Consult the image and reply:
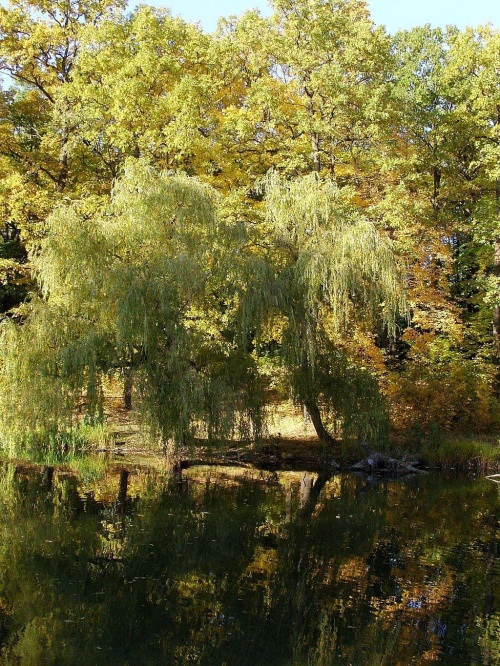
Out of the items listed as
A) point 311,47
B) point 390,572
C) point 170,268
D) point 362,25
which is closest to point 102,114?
point 311,47

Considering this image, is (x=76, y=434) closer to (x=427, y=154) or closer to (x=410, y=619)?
(x=410, y=619)

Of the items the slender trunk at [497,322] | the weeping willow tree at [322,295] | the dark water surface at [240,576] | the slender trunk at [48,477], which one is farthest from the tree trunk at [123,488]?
the slender trunk at [497,322]

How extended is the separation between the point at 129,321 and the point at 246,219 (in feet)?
22.2

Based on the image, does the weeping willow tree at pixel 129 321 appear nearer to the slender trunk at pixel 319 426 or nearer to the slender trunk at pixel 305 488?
the slender trunk at pixel 305 488

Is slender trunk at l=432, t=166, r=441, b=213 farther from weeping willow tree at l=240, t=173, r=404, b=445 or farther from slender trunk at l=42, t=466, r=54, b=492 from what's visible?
slender trunk at l=42, t=466, r=54, b=492

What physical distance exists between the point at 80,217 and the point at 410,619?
34.3ft

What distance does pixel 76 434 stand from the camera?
16.7m

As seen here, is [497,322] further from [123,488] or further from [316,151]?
[123,488]

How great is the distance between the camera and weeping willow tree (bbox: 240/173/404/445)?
14.8m

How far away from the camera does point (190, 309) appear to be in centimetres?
1438

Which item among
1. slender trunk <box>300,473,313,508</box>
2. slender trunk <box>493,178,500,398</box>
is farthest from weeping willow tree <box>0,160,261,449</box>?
slender trunk <box>493,178,500,398</box>

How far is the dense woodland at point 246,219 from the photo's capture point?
13.7 metres

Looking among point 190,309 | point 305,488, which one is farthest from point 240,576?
point 190,309

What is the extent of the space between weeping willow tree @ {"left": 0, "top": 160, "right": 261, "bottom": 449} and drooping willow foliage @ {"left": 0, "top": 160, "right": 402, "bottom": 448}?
0.03 m
